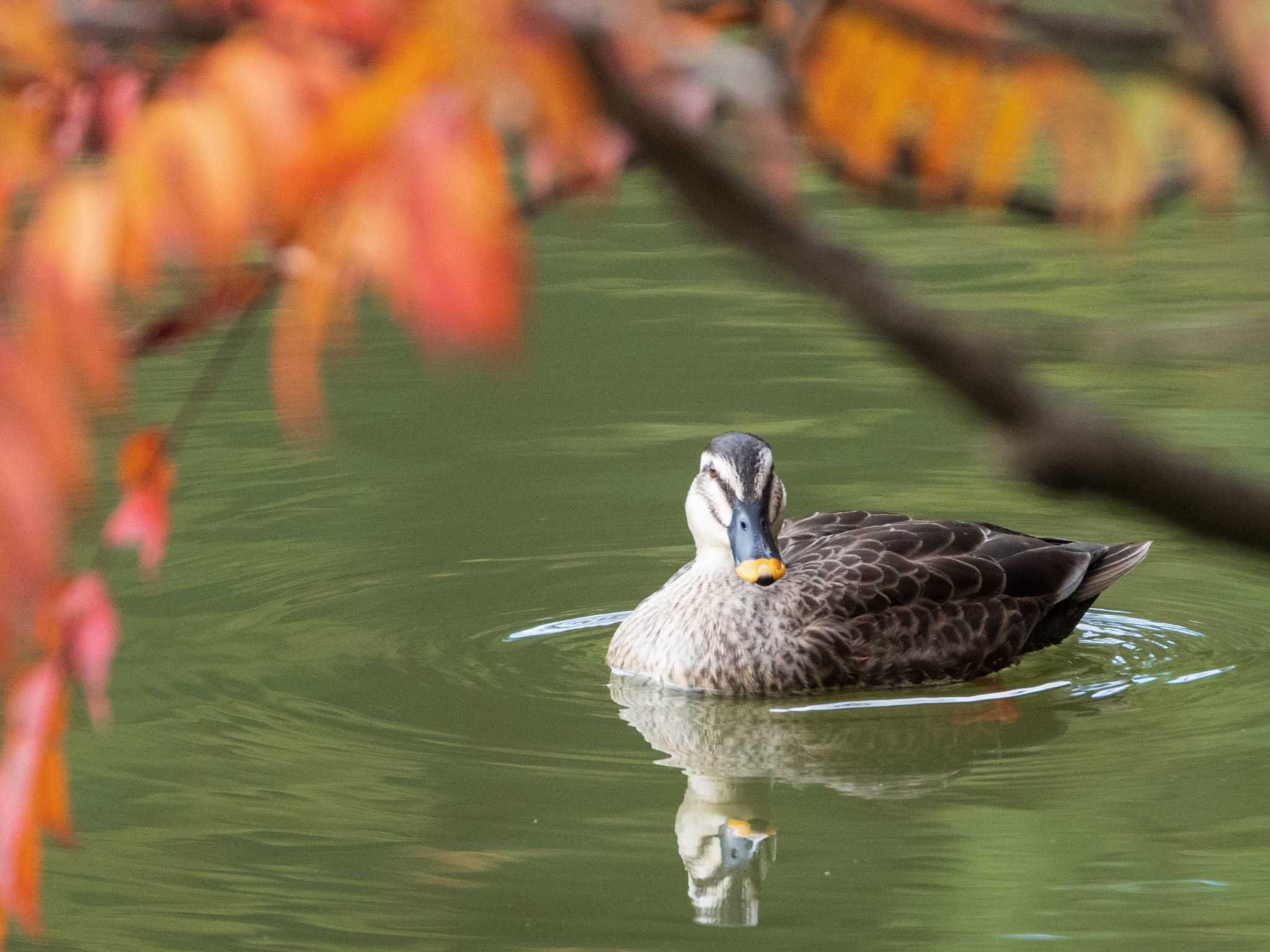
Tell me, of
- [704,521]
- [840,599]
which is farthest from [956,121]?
[704,521]

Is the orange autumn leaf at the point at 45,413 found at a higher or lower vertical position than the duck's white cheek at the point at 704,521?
higher

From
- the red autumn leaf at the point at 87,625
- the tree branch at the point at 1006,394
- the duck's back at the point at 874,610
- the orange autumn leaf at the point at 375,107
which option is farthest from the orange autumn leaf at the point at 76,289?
the duck's back at the point at 874,610

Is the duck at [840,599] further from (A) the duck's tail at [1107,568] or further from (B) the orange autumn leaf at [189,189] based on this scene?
(B) the orange autumn leaf at [189,189]

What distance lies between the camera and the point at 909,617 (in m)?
7.07

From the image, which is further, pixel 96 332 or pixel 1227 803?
pixel 1227 803

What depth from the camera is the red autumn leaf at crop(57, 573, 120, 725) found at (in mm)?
2254

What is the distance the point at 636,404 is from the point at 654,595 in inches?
129

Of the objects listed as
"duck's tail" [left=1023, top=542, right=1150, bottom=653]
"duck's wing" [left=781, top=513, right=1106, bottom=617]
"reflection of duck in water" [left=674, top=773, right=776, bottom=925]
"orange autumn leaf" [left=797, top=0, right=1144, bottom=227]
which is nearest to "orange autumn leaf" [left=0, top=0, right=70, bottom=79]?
"orange autumn leaf" [left=797, top=0, right=1144, bottom=227]

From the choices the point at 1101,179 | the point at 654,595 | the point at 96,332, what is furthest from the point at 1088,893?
the point at 96,332

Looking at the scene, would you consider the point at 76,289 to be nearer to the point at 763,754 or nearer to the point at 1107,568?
the point at 763,754

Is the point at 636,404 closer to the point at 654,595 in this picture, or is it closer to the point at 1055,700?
the point at 654,595

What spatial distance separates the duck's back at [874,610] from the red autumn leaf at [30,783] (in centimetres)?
491

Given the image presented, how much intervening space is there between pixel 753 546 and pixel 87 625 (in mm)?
4238

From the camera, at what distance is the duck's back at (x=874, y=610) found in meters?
6.96
